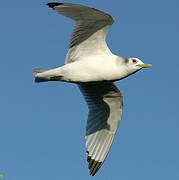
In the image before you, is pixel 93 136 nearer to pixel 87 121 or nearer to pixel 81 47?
pixel 87 121

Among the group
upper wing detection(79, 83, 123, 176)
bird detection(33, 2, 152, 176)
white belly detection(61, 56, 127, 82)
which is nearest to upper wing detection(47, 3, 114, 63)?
bird detection(33, 2, 152, 176)

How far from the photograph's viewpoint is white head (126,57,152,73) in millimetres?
16141

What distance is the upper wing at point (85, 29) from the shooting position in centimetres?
1577

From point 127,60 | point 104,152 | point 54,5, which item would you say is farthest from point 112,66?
point 104,152

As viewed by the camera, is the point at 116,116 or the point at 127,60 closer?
the point at 127,60

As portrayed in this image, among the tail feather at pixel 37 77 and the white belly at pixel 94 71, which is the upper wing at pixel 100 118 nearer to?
the white belly at pixel 94 71

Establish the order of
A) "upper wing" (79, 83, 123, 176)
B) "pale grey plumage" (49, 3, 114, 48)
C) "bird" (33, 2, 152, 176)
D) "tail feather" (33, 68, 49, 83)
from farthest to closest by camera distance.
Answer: "upper wing" (79, 83, 123, 176) < "tail feather" (33, 68, 49, 83) < "bird" (33, 2, 152, 176) < "pale grey plumage" (49, 3, 114, 48)

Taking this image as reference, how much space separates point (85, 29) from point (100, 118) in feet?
9.54

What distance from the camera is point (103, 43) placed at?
16.3 meters

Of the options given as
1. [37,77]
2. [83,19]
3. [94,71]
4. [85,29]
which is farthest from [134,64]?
[37,77]

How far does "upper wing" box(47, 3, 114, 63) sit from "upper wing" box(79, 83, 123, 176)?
5.12 feet

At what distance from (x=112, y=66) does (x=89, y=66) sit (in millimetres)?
539

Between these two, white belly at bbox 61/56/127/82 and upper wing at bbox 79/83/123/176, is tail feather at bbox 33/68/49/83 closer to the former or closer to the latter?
white belly at bbox 61/56/127/82

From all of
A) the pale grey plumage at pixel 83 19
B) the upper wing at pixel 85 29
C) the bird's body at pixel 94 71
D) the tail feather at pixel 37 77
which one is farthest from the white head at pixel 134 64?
the tail feather at pixel 37 77
